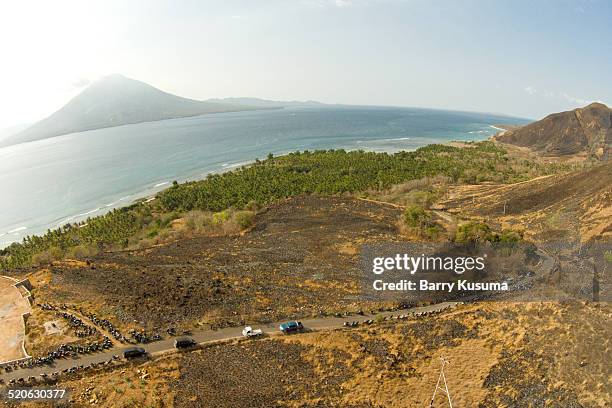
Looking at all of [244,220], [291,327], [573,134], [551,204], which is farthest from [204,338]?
[573,134]

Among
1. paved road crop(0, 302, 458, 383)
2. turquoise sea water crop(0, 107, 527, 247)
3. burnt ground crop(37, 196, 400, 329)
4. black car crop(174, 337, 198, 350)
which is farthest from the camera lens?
turquoise sea water crop(0, 107, 527, 247)

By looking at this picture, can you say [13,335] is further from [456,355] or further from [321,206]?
[321,206]

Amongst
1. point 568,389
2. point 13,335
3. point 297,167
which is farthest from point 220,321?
point 297,167

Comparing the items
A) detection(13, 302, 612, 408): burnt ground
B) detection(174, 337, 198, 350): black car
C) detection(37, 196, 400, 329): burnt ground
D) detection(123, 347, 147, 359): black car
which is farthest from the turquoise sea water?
detection(13, 302, 612, 408): burnt ground

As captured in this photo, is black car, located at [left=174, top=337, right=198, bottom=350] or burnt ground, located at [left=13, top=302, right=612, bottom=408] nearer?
burnt ground, located at [left=13, top=302, right=612, bottom=408]

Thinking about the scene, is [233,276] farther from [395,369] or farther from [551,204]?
[551,204]

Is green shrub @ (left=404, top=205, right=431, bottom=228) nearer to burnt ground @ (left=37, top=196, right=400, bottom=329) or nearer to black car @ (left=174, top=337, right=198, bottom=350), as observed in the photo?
burnt ground @ (left=37, top=196, right=400, bottom=329)

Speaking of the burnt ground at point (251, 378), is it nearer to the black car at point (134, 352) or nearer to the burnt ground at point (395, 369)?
the burnt ground at point (395, 369)
